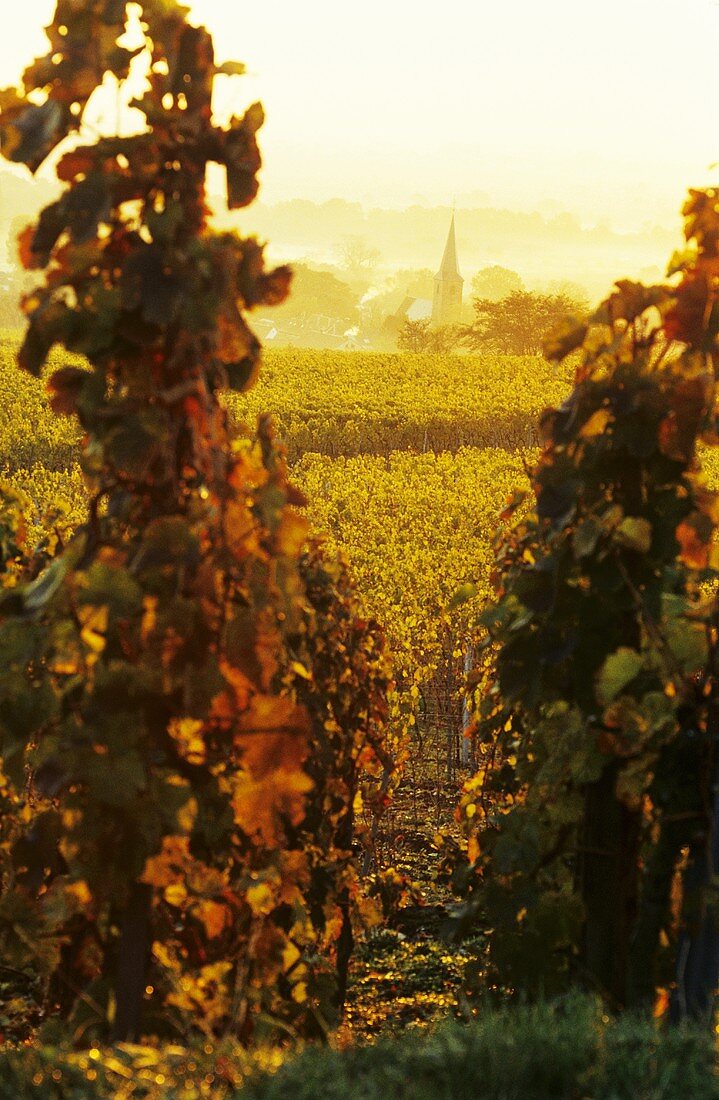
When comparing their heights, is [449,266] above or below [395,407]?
above

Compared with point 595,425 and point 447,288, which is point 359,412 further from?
point 447,288

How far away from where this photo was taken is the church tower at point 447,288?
129250 mm

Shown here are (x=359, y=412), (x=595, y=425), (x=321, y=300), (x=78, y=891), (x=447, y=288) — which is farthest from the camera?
(x=321, y=300)

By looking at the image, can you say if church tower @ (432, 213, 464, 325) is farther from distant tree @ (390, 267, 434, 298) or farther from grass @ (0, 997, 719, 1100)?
grass @ (0, 997, 719, 1100)

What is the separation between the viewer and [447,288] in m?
130

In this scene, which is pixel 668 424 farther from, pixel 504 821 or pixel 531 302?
pixel 531 302

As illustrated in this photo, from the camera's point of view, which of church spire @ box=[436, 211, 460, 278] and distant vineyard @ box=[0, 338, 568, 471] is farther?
church spire @ box=[436, 211, 460, 278]

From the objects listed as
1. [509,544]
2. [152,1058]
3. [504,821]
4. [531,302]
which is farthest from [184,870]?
[531,302]

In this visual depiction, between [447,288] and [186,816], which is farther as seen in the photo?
[447,288]

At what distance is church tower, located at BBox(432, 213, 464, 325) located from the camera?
129 meters

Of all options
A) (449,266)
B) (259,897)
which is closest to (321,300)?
(449,266)

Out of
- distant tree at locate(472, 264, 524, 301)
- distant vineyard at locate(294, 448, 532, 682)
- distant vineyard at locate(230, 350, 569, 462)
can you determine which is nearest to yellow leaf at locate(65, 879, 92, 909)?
distant vineyard at locate(294, 448, 532, 682)

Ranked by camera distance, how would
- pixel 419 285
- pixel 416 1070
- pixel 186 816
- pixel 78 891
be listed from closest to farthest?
pixel 416 1070
pixel 186 816
pixel 78 891
pixel 419 285

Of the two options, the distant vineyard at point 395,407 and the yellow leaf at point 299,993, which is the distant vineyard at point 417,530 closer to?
the yellow leaf at point 299,993
